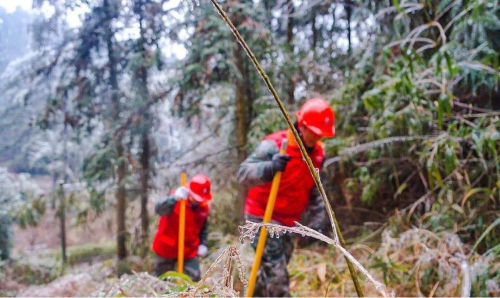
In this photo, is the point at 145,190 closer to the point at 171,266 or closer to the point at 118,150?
the point at 118,150

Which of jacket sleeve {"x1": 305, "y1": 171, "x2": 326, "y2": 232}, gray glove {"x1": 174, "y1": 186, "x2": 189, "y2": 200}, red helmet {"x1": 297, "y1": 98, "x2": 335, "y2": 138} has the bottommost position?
jacket sleeve {"x1": 305, "y1": 171, "x2": 326, "y2": 232}

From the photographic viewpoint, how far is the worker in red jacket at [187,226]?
3.78 metres

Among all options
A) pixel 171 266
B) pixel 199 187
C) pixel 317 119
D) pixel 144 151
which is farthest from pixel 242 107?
pixel 317 119

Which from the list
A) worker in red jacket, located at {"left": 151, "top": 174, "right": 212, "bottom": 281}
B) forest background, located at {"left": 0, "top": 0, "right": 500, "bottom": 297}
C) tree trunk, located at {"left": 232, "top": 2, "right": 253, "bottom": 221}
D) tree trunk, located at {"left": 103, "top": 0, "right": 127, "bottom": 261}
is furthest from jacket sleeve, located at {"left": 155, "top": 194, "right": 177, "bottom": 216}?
tree trunk, located at {"left": 103, "top": 0, "right": 127, "bottom": 261}

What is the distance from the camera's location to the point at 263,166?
2961 millimetres

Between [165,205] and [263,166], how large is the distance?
1.25 metres

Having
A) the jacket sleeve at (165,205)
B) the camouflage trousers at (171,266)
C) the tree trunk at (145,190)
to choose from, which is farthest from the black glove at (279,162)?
the tree trunk at (145,190)

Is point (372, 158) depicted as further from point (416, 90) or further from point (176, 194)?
point (176, 194)

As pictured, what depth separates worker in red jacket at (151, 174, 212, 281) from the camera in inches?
149

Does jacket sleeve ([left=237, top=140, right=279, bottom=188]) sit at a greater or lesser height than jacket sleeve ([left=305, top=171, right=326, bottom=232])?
greater

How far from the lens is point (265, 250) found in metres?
3.35

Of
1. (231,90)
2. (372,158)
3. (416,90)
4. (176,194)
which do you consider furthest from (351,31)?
(176,194)

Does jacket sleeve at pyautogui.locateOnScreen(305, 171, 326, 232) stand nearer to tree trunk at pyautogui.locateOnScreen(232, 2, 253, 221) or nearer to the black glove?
the black glove

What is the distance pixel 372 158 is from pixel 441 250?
1.79 meters
